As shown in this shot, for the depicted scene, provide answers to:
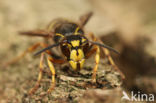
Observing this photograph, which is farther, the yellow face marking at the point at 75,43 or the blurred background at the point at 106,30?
the blurred background at the point at 106,30

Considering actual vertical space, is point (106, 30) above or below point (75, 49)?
above

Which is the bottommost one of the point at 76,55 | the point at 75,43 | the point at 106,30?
the point at 76,55

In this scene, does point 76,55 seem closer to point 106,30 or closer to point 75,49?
point 75,49

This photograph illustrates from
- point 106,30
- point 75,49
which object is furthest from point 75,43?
point 106,30

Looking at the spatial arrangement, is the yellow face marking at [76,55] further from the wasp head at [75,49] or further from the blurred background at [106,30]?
the blurred background at [106,30]

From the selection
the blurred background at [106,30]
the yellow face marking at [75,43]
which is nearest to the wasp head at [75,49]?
the yellow face marking at [75,43]

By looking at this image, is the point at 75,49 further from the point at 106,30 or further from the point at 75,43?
the point at 106,30

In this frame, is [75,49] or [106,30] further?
[106,30]

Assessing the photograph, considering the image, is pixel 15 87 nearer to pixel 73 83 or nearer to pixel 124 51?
pixel 73 83
